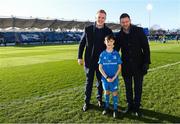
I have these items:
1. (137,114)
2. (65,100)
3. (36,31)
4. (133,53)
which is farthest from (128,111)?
(36,31)

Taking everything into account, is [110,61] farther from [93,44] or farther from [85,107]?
[85,107]

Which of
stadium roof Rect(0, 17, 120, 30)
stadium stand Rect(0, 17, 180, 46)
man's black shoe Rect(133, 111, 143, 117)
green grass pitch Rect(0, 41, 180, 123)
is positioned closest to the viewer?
green grass pitch Rect(0, 41, 180, 123)

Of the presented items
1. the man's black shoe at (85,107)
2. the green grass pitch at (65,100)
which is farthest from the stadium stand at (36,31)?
the man's black shoe at (85,107)

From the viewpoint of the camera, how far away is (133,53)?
6.38 m

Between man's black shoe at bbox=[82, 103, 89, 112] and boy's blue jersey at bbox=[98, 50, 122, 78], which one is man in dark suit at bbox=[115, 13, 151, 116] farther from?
man's black shoe at bbox=[82, 103, 89, 112]

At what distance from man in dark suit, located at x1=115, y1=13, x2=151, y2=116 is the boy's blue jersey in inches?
8.4

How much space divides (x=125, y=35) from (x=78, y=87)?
3281 millimetres

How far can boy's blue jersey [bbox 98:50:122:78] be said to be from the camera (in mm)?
6332

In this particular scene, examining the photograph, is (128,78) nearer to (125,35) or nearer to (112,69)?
(112,69)

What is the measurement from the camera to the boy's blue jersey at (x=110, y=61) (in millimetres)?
6332

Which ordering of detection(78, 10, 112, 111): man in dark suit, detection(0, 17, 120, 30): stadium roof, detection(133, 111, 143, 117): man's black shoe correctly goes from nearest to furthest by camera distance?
detection(133, 111, 143, 117): man's black shoe, detection(78, 10, 112, 111): man in dark suit, detection(0, 17, 120, 30): stadium roof

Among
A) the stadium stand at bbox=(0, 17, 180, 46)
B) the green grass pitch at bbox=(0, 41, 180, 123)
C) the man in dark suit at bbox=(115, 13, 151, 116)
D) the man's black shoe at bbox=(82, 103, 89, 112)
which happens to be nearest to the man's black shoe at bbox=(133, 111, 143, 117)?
the man in dark suit at bbox=(115, 13, 151, 116)

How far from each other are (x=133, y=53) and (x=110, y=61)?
0.47 m

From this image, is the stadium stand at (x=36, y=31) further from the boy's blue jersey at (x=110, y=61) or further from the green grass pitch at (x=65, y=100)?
the boy's blue jersey at (x=110, y=61)
